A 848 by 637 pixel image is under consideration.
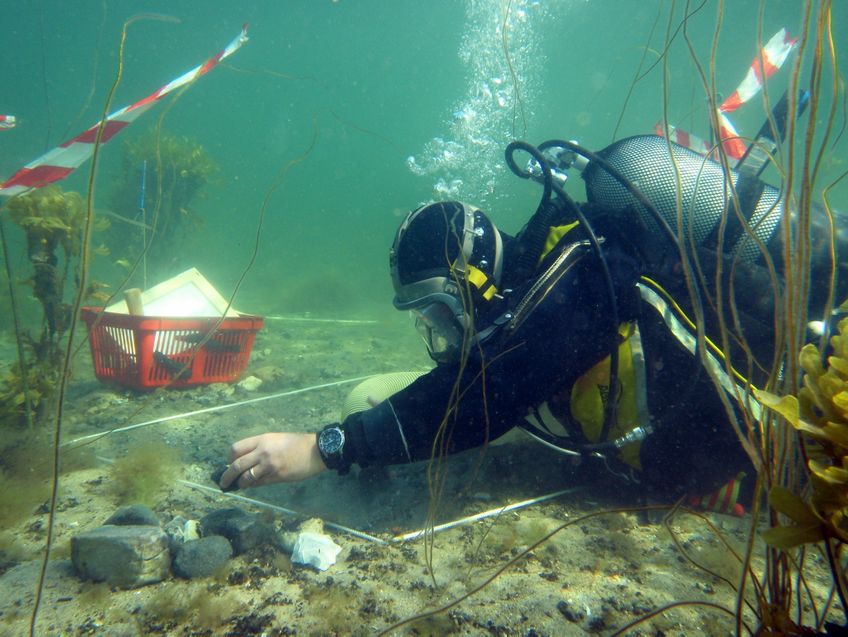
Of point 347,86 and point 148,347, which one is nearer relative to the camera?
point 148,347

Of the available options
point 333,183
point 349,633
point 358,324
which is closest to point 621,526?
point 349,633

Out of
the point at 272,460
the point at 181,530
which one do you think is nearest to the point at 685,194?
the point at 272,460

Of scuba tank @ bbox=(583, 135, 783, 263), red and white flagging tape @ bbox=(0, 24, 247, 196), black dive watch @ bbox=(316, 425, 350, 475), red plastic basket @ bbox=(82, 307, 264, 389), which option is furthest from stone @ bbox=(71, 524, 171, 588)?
scuba tank @ bbox=(583, 135, 783, 263)

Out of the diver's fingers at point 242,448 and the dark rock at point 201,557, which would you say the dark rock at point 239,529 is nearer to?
the dark rock at point 201,557

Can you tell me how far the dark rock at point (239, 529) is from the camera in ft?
7.06

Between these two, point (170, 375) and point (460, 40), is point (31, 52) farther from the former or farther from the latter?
point (170, 375)

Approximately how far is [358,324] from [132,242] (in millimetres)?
6190

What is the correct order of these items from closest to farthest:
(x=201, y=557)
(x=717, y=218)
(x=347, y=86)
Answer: (x=201, y=557) → (x=717, y=218) → (x=347, y=86)

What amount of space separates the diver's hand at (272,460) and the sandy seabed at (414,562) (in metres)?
0.35

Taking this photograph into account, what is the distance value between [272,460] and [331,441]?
1.03ft

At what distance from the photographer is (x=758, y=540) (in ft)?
→ 7.89

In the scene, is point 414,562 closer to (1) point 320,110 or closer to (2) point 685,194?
(2) point 685,194

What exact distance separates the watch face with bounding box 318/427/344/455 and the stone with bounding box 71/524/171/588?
844 mm

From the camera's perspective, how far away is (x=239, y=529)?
2.16m
